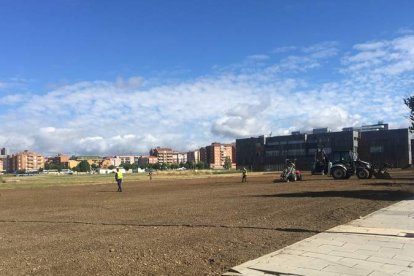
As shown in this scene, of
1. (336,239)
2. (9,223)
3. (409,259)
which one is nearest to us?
(409,259)

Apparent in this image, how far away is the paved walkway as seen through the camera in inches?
297

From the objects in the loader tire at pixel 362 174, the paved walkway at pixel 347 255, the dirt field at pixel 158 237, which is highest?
the loader tire at pixel 362 174

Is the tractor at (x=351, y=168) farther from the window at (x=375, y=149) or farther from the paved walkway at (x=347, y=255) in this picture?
the window at (x=375, y=149)

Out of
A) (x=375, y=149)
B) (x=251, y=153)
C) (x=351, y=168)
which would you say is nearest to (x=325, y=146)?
(x=375, y=149)

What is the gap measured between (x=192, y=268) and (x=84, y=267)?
1848mm

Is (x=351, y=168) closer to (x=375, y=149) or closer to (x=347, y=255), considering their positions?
(x=347, y=255)

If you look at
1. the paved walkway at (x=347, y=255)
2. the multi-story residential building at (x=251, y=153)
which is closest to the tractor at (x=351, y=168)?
the paved walkway at (x=347, y=255)

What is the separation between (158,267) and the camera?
824 centimetres

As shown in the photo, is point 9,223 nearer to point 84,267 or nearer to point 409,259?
point 84,267

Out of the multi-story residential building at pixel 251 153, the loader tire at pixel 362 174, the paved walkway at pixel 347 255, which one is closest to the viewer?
the paved walkway at pixel 347 255

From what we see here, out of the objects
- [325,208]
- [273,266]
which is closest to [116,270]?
[273,266]

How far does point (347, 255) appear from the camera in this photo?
8656 mm

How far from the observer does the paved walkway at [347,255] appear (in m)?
7.55

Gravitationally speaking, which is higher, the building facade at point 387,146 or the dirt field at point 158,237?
the building facade at point 387,146
